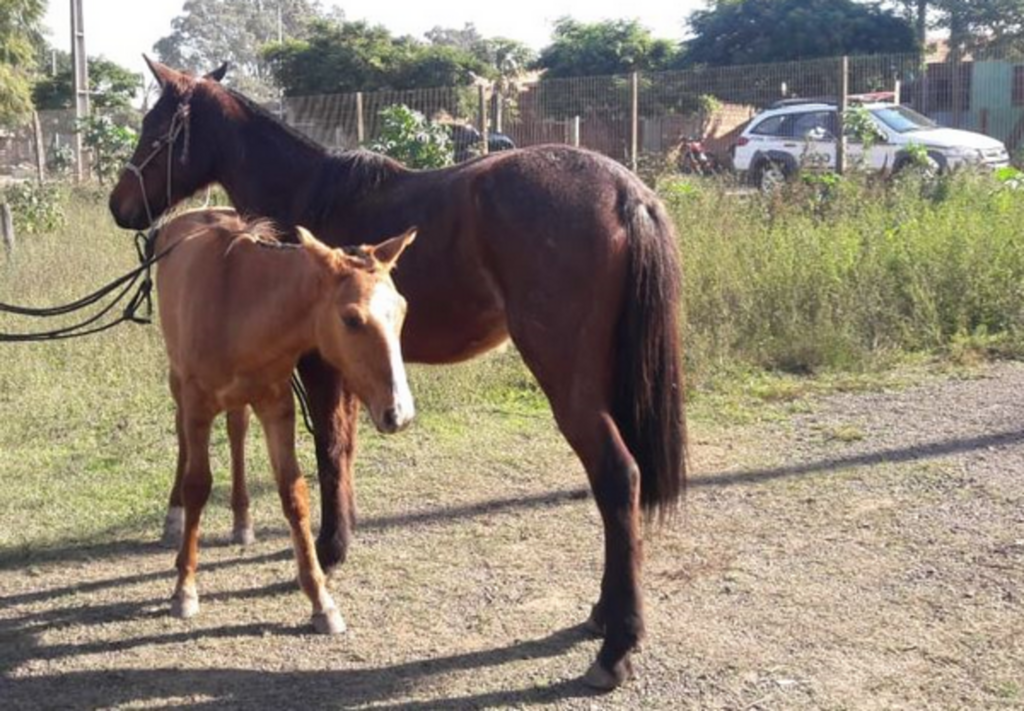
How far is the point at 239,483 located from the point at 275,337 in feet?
5.02

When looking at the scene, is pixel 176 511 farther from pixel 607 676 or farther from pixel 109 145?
pixel 109 145

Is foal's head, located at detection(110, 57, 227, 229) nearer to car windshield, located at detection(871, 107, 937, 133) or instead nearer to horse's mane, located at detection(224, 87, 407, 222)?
horse's mane, located at detection(224, 87, 407, 222)

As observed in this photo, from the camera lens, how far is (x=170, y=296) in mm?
4859

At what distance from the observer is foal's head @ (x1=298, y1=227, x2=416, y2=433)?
138 inches

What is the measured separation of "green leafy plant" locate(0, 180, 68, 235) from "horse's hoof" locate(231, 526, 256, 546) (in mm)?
9170

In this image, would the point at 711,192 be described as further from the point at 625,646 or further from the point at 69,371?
the point at 625,646

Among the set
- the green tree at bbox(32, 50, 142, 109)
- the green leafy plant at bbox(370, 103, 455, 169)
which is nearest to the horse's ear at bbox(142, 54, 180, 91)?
the green leafy plant at bbox(370, 103, 455, 169)

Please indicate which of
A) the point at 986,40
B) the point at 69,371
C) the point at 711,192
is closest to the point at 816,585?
the point at 69,371

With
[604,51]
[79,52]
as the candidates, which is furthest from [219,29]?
[79,52]

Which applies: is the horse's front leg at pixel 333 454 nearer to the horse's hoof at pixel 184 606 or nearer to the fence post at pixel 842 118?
the horse's hoof at pixel 184 606

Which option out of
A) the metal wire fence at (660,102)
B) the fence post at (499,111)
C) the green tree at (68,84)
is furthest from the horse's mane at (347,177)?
the green tree at (68,84)

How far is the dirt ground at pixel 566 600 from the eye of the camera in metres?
3.79

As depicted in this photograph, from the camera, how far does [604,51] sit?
4178 centimetres

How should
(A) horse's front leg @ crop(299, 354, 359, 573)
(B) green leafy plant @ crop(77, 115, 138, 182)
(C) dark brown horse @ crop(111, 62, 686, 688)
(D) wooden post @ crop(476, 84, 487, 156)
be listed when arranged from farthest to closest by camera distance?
(B) green leafy plant @ crop(77, 115, 138, 182) < (D) wooden post @ crop(476, 84, 487, 156) < (A) horse's front leg @ crop(299, 354, 359, 573) < (C) dark brown horse @ crop(111, 62, 686, 688)
